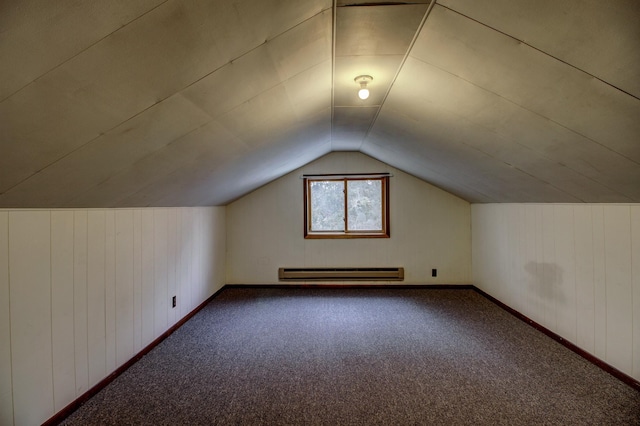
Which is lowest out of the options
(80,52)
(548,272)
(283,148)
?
(548,272)

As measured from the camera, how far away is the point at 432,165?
131 inches

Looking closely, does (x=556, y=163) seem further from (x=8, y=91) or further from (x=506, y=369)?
(x=8, y=91)

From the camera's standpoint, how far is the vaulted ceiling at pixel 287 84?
3.04 ft

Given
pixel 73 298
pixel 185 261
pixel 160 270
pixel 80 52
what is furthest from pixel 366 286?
pixel 80 52

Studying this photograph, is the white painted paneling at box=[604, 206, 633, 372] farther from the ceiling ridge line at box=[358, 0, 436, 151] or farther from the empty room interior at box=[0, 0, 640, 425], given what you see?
the ceiling ridge line at box=[358, 0, 436, 151]

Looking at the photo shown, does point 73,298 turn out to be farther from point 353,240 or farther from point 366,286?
point 366,286

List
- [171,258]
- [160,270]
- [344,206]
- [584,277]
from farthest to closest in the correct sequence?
[344,206] < [171,258] < [160,270] < [584,277]

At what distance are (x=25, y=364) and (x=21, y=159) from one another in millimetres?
1114

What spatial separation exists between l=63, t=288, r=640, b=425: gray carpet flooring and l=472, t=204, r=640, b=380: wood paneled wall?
0.66 feet

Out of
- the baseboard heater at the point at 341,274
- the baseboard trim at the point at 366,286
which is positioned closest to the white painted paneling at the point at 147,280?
the baseboard trim at the point at 366,286

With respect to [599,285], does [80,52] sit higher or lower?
higher

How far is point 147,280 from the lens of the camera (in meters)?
2.57

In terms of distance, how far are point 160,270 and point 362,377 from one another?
6.56 ft

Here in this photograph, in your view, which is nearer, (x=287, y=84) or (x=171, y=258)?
(x=287, y=84)
